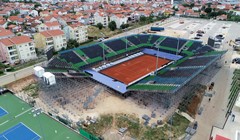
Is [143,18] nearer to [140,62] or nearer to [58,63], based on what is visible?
[140,62]

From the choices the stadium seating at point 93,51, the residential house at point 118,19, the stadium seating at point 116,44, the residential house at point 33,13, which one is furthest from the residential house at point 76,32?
the residential house at point 33,13

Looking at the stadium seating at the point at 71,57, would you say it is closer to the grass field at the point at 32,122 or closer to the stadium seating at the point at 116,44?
the stadium seating at the point at 116,44

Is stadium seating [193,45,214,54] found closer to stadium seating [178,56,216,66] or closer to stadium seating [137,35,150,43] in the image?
stadium seating [178,56,216,66]

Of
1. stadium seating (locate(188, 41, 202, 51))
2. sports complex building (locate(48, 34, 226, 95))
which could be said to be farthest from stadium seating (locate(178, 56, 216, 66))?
stadium seating (locate(188, 41, 202, 51))

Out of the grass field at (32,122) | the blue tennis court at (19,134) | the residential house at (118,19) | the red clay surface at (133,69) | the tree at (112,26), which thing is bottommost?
the blue tennis court at (19,134)

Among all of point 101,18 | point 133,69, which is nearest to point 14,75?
point 133,69

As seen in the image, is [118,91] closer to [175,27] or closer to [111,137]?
[111,137]

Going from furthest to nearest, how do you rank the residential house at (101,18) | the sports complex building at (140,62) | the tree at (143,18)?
the tree at (143,18)
the residential house at (101,18)
the sports complex building at (140,62)
